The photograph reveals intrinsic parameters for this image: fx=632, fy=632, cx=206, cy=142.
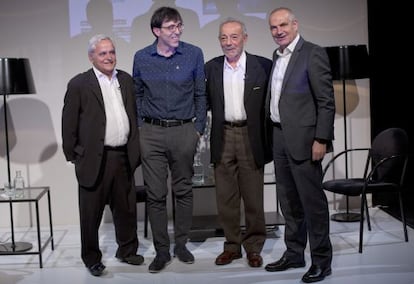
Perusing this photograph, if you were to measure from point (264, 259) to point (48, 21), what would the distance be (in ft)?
8.87

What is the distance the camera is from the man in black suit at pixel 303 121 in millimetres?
3660

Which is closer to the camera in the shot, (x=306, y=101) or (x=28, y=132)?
(x=306, y=101)

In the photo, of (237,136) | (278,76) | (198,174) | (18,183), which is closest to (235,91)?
(237,136)

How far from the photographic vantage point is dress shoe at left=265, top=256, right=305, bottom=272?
4.06 metres

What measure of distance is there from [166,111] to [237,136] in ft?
1.64

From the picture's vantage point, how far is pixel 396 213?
18.0 feet

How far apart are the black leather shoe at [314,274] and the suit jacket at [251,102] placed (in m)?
0.78

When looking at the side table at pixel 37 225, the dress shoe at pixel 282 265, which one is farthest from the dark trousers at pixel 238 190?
the side table at pixel 37 225

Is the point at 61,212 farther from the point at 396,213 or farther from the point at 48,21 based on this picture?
the point at 396,213

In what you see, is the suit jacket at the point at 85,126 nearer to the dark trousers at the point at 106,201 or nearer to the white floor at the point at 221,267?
the dark trousers at the point at 106,201

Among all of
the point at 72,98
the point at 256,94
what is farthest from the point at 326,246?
the point at 72,98

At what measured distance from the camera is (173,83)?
4094mm

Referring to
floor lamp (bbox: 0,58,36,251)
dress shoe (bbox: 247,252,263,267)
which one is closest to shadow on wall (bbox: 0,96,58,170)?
floor lamp (bbox: 0,58,36,251)

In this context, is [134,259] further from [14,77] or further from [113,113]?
[14,77]
